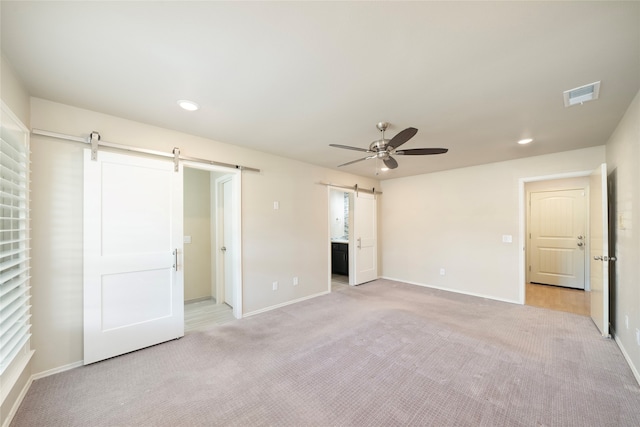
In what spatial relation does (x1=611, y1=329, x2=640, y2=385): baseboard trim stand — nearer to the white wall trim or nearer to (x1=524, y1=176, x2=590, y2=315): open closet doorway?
(x1=524, y1=176, x2=590, y2=315): open closet doorway

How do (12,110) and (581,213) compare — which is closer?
(12,110)

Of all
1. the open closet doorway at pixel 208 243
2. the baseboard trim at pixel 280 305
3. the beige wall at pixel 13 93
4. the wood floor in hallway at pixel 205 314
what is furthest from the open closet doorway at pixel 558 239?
the beige wall at pixel 13 93

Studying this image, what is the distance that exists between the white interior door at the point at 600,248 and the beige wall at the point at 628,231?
0.09 meters

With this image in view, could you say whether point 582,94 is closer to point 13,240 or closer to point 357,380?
point 357,380

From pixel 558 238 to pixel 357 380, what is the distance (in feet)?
19.3

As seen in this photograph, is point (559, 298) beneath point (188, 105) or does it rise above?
beneath

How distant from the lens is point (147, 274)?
8.93 feet

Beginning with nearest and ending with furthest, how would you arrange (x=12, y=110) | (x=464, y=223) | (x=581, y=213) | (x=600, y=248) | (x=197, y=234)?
(x=12, y=110) → (x=600, y=248) → (x=197, y=234) → (x=464, y=223) → (x=581, y=213)

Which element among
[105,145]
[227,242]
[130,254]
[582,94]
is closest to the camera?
[582,94]

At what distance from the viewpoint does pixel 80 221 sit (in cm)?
238

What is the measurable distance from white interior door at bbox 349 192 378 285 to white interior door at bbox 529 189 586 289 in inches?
141

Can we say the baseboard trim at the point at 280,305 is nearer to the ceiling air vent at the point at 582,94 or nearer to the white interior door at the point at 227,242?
the white interior door at the point at 227,242

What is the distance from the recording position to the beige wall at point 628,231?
2.17 m

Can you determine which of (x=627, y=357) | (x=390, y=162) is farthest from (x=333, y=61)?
(x=627, y=357)
